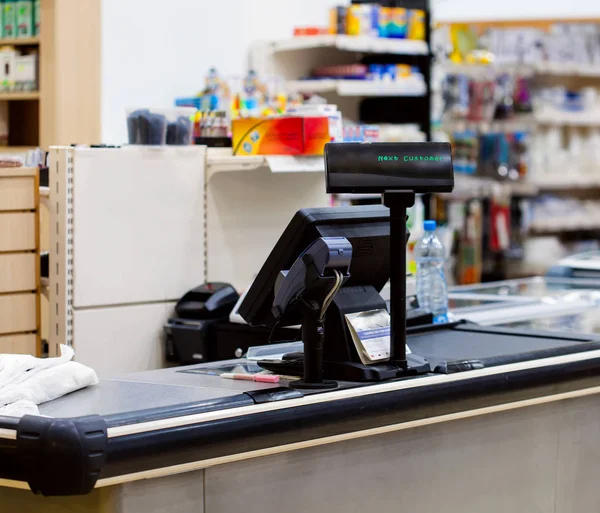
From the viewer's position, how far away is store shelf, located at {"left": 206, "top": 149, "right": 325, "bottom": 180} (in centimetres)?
362

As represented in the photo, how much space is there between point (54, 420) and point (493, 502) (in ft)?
3.95

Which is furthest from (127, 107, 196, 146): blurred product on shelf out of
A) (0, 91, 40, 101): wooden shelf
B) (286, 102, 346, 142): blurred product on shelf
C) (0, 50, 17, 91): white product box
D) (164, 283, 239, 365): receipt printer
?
(0, 50, 17, 91): white product box

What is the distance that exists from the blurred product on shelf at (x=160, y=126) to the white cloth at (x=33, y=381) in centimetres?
148

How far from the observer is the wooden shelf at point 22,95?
20.2ft

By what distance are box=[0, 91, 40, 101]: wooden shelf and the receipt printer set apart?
3020 millimetres

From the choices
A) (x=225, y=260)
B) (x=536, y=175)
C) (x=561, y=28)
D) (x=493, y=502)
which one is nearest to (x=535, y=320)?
(x=493, y=502)

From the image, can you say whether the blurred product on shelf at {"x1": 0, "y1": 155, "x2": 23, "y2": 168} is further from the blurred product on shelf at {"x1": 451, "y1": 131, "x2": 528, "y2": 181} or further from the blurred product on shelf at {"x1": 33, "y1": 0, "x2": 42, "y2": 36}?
the blurred product on shelf at {"x1": 451, "y1": 131, "x2": 528, "y2": 181}

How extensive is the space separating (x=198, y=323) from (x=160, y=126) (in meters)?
0.68

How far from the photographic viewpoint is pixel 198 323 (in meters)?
3.46

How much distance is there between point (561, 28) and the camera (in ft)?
28.6

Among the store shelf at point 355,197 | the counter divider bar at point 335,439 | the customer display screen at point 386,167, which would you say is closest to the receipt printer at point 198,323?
the counter divider bar at point 335,439

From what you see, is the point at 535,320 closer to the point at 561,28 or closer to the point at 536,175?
the point at 536,175

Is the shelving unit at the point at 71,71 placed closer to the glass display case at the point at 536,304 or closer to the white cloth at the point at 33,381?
the glass display case at the point at 536,304

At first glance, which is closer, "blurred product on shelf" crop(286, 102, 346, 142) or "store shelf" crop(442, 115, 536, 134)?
"blurred product on shelf" crop(286, 102, 346, 142)
